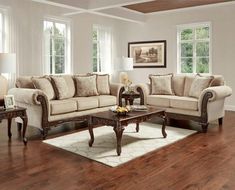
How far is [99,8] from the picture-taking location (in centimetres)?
609

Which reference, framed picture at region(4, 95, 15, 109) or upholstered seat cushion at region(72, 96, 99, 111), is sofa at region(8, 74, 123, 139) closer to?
upholstered seat cushion at region(72, 96, 99, 111)

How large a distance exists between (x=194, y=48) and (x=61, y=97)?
14.0ft

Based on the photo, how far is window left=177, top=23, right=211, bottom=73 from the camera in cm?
736

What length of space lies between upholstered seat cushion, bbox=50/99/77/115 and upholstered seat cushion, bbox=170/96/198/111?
188 cm

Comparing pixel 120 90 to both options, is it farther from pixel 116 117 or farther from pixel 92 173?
pixel 92 173

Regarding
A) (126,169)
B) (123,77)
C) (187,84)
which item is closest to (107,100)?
(123,77)

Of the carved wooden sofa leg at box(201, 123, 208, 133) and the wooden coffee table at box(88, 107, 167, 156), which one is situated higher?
the wooden coffee table at box(88, 107, 167, 156)

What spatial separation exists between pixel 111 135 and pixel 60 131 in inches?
38.9

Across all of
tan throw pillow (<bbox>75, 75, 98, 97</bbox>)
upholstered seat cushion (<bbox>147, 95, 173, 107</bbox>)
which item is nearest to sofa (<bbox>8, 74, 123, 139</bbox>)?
tan throw pillow (<bbox>75, 75, 98, 97</bbox>)

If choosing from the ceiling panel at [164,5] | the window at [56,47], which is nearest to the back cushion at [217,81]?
the ceiling panel at [164,5]

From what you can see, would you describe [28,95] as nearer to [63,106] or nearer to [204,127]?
[63,106]

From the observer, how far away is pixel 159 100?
18.1 feet

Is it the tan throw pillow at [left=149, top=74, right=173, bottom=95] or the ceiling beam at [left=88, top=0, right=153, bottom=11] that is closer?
the ceiling beam at [left=88, top=0, right=153, bottom=11]

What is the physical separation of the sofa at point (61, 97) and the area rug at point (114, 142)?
1.27ft
